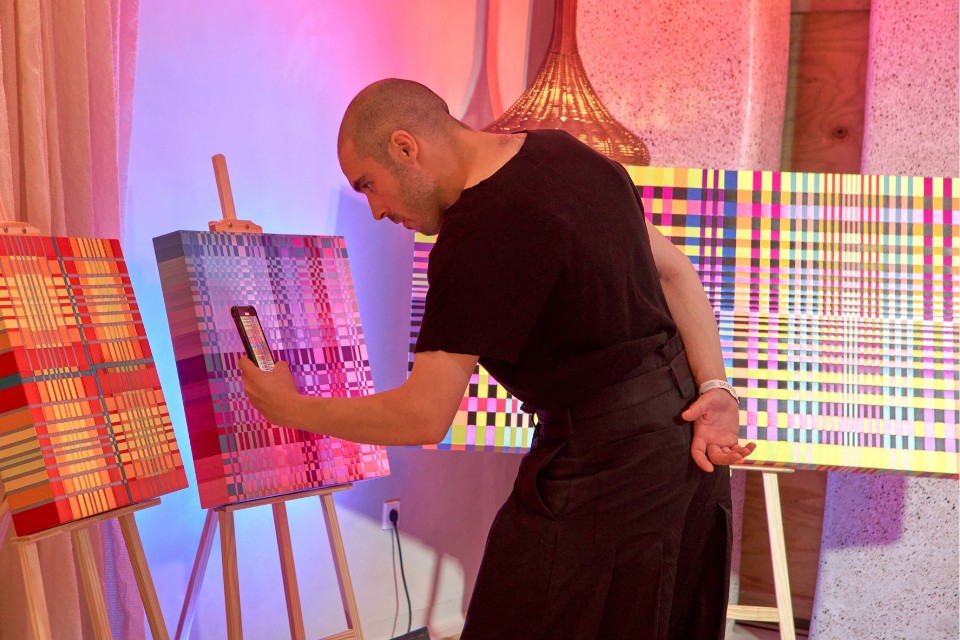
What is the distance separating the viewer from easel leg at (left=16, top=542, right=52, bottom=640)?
1386 mm

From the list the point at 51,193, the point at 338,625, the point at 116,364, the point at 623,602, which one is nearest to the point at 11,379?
the point at 116,364

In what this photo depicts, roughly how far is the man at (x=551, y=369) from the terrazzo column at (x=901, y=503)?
1.49m

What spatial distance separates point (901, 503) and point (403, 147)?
6.42 feet

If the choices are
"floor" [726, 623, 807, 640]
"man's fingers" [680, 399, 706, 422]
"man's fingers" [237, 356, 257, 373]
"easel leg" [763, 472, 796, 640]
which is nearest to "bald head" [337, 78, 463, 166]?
"man's fingers" [237, 356, 257, 373]

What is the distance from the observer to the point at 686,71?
2.64 m

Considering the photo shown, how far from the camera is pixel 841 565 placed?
2.61 metres

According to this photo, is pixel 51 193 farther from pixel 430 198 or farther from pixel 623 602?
pixel 623 602

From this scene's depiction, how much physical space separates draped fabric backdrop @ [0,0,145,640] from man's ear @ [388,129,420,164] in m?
0.70

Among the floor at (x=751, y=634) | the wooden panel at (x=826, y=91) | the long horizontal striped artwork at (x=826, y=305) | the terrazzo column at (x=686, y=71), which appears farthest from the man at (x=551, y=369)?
the wooden panel at (x=826, y=91)

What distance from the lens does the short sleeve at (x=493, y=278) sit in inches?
43.8

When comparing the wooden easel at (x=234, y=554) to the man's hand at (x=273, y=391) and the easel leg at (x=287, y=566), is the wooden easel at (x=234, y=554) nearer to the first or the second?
the easel leg at (x=287, y=566)

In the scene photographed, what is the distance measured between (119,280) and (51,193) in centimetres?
24

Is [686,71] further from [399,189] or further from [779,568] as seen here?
[399,189]

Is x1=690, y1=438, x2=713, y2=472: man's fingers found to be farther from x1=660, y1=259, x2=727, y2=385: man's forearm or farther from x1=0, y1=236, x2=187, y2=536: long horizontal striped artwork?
x1=0, y1=236, x2=187, y2=536: long horizontal striped artwork
